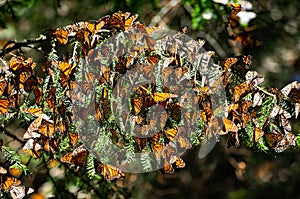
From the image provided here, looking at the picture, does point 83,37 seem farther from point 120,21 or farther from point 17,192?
point 17,192

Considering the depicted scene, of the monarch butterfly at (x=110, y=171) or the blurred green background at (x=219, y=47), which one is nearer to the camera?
the monarch butterfly at (x=110, y=171)

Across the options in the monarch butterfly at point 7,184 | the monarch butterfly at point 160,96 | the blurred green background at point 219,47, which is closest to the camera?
the monarch butterfly at point 160,96

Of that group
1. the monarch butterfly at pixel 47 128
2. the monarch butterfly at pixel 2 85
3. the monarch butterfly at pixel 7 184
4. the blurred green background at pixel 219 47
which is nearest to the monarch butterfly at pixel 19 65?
the monarch butterfly at pixel 2 85

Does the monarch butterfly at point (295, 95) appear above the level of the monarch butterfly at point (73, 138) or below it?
below

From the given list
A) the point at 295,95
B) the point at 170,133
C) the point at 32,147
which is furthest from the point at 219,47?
the point at 32,147

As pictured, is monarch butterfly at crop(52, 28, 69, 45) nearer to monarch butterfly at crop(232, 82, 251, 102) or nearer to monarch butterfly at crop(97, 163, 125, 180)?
monarch butterfly at crop(97, 163, 125, 180)

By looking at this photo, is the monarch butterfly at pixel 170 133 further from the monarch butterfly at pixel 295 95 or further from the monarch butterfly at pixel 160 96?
the monarch butterfly at pixel 295 95

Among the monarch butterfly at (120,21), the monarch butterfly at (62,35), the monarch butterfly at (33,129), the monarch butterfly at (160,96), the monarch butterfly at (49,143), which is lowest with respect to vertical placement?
the monarch butterfly at (160,96)

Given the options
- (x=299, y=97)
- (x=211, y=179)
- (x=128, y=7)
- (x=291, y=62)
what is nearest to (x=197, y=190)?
(x=211, y=179)
